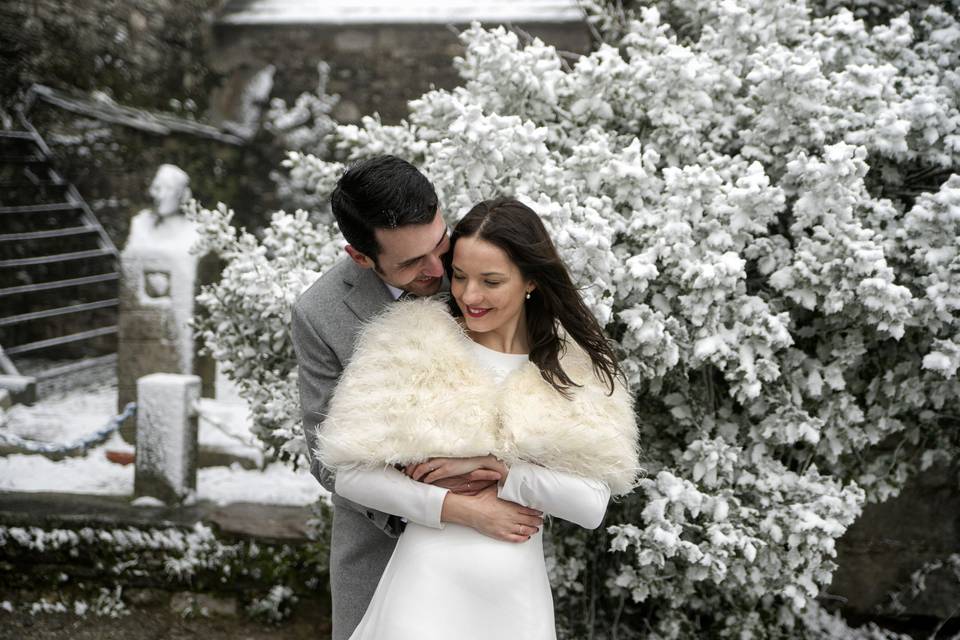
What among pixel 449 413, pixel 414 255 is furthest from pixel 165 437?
pixel 449 413

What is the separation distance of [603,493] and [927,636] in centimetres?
284

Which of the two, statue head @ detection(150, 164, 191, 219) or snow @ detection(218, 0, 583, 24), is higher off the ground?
snow @ detection(218, 0, 583, 24)

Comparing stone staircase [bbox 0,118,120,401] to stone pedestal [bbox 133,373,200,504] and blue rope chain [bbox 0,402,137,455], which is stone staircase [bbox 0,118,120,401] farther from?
stone pedestal [bbox 133,373,200,504]

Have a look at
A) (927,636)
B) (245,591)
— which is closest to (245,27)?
(245,591)

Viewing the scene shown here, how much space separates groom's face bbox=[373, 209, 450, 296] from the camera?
1.73m

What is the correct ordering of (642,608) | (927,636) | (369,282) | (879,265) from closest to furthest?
(369,282), (879,265), (642,608), (927,636)

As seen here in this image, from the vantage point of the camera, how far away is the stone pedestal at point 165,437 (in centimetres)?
394

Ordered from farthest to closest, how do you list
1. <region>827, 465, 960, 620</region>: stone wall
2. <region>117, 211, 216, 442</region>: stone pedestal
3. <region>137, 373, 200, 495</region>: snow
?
<region>117, 211, 216, 442</region>: stone pedestal < <region>137, 373, 200, 495</region>: snow < <region>827, 465, 960, 620</region>: stone wall

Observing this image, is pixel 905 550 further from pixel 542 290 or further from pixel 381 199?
pixel 381 199

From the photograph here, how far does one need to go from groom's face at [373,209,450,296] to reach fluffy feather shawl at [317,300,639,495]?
0.11 m

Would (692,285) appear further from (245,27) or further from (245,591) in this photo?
(245,27)

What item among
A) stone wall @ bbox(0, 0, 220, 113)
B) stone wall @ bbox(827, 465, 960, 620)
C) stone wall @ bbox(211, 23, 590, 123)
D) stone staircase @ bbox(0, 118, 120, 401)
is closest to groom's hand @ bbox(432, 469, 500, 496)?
stone wall @ bbox(827, 465, 960, 620)

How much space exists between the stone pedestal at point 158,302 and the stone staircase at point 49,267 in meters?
0.11

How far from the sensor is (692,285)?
93.3 inches
